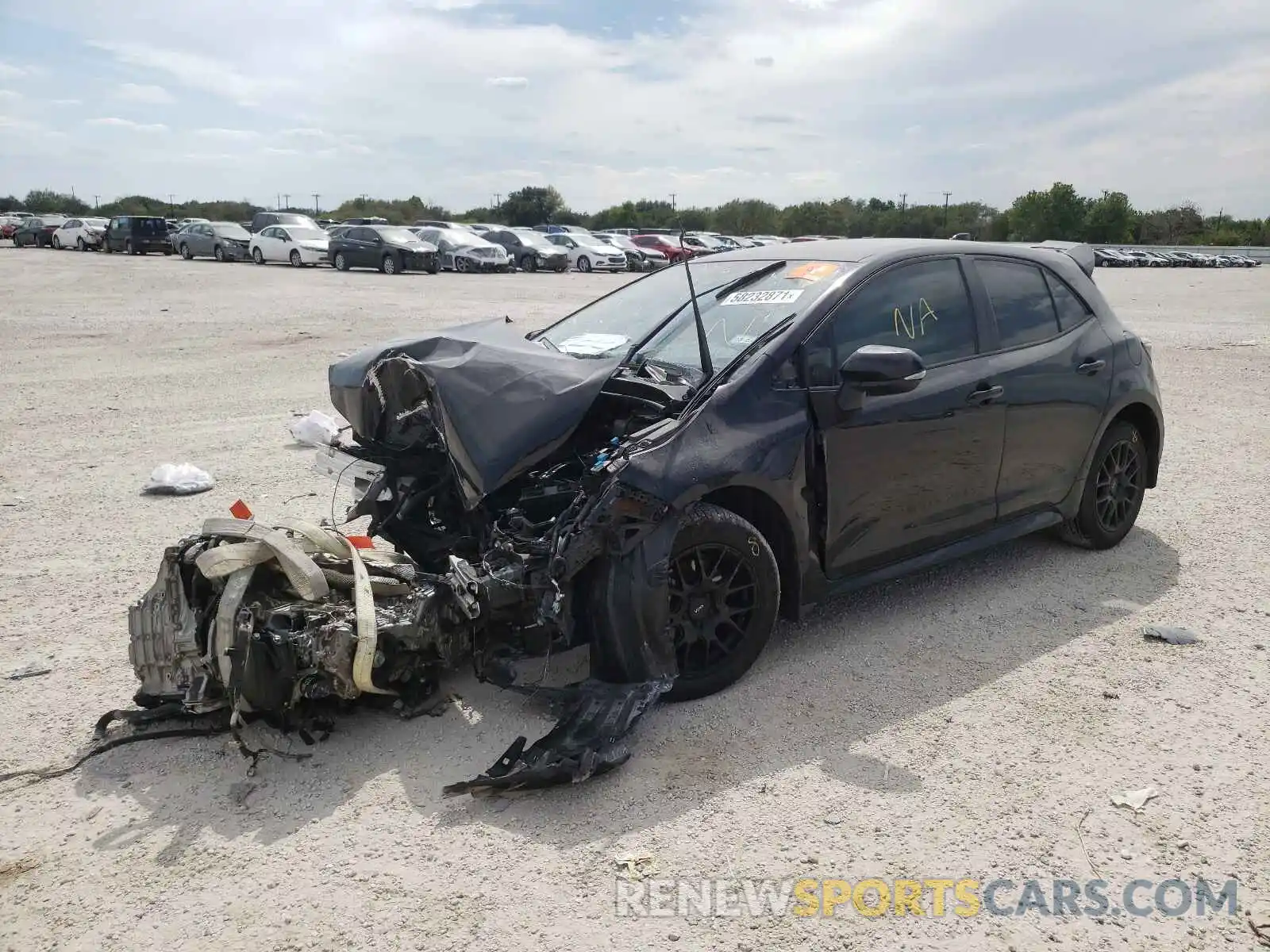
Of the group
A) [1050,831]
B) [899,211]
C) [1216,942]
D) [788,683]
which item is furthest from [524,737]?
[899,211]

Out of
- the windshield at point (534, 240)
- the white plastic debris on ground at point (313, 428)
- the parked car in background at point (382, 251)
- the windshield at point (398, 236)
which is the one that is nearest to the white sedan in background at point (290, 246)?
the parked car in background at point (382, 251)

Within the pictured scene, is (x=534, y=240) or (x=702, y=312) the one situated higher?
(x=534, y=240)

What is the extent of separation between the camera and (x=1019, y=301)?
16.5 ft

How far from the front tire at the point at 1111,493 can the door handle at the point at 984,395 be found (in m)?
1.08

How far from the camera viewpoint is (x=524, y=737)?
11.3 ft

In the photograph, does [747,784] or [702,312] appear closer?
[747,784]

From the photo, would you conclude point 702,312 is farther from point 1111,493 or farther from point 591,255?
point 591,255

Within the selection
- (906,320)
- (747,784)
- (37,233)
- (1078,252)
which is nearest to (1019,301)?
(906,320)

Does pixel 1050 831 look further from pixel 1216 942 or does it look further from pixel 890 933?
pixel 890 933

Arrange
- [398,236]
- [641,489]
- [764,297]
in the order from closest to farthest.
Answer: [641,489] < [764,297] < [398,236]

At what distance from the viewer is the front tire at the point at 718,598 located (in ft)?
12.2
